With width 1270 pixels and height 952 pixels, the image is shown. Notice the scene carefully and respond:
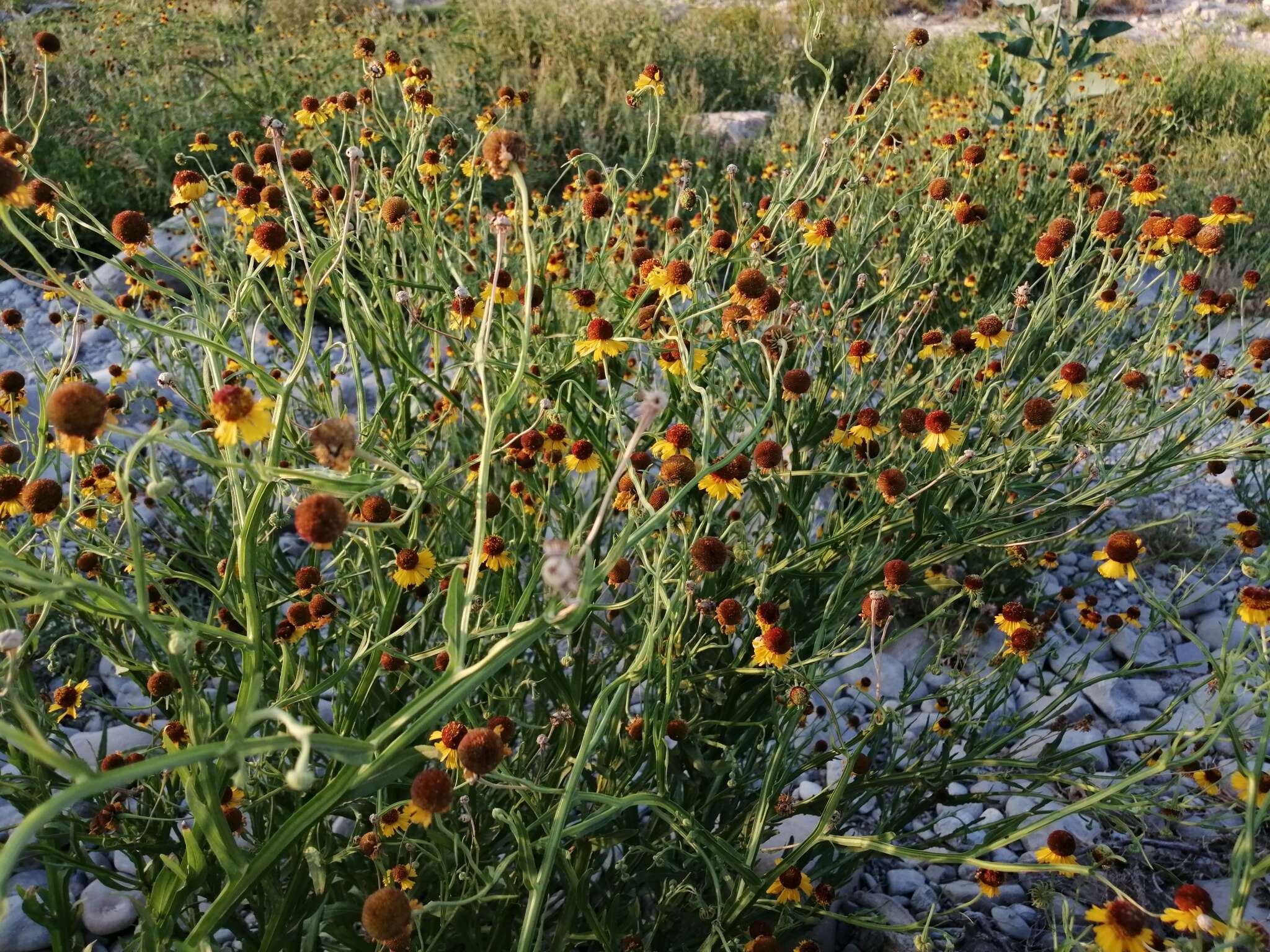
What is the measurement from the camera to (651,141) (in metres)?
2.08

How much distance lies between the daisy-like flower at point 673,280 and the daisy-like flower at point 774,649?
0.64 m

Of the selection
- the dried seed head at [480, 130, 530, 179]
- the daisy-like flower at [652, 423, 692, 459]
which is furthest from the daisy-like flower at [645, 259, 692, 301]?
the dried seed head at [480, 130, 530, 179]

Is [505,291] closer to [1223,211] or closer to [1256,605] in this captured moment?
[1256,605]

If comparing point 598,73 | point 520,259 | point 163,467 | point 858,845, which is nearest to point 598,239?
point 520,259

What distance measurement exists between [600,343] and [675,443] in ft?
0.79

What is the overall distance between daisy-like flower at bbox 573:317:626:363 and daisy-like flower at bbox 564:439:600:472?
16cm

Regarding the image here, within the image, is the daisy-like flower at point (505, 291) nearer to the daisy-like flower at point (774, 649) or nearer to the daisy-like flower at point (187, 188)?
the daisy-like flower at point (187, 188)

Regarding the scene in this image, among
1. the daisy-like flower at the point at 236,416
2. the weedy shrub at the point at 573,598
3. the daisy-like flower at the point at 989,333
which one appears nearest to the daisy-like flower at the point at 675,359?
the weedy shrub at the point at 573,598

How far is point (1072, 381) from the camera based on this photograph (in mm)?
1917

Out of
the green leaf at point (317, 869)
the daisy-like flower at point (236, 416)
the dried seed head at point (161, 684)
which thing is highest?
the daisy-like flower at point (236, 416)

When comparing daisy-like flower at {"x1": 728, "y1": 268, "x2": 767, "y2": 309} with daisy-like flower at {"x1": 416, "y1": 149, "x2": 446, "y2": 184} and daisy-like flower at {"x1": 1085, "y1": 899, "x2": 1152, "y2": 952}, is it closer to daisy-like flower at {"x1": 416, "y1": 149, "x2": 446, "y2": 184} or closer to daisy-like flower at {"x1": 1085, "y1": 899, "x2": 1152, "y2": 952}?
daisy-like flower at {"x1": 416, "y1": 149, "x2": 446, "y2": 184}

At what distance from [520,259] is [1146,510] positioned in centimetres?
221

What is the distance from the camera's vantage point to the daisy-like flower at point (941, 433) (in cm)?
168

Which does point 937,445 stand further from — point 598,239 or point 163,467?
point 163,467
